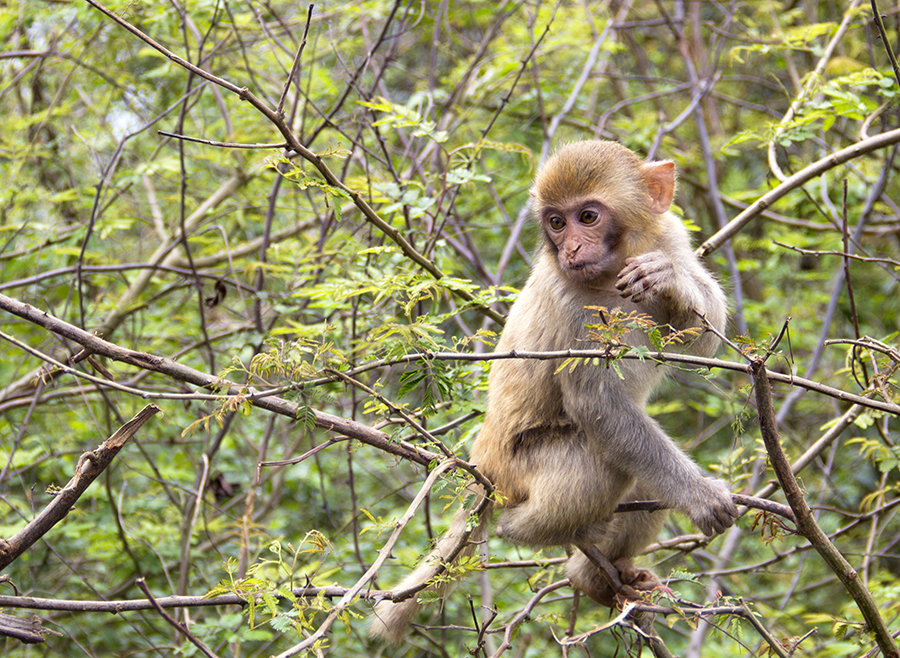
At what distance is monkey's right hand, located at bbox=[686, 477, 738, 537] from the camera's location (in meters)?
3.97

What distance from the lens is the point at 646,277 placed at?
143 inches

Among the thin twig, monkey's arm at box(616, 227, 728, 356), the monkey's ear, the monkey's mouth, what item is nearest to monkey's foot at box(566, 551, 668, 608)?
monkey's arm at box(616, 227, 728, 356)

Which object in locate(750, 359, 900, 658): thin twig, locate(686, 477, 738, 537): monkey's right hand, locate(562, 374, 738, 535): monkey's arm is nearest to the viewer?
locate(750, 359, 900, 658): thin twig

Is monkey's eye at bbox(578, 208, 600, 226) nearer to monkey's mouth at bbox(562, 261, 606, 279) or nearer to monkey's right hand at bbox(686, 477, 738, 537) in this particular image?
monkey's mouth at bbox(562, 261, 606, 279)

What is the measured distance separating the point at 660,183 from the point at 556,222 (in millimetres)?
618

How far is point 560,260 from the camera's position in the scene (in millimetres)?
4168

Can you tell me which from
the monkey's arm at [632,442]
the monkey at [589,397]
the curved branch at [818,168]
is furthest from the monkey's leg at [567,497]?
the curved branch at [818,168]

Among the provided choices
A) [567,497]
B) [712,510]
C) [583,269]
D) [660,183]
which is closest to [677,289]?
[583,269]

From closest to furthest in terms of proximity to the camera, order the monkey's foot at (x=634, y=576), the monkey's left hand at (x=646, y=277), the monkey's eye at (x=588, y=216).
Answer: the monkey's left hand at (x=646, y=277), the monkey's eye at (x=588, y=216), the monkey's foot at (x=634, y=576)

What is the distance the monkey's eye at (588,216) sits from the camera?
421cm

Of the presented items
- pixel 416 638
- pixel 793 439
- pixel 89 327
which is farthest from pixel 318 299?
pixel 793 439

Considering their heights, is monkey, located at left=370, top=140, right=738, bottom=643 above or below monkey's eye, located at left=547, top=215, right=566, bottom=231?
below

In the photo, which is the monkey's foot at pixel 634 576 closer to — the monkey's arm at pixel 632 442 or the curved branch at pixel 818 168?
the monkey's arm at pixel 632 442

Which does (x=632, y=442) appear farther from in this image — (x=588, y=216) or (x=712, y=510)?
(x=588, y=216)
